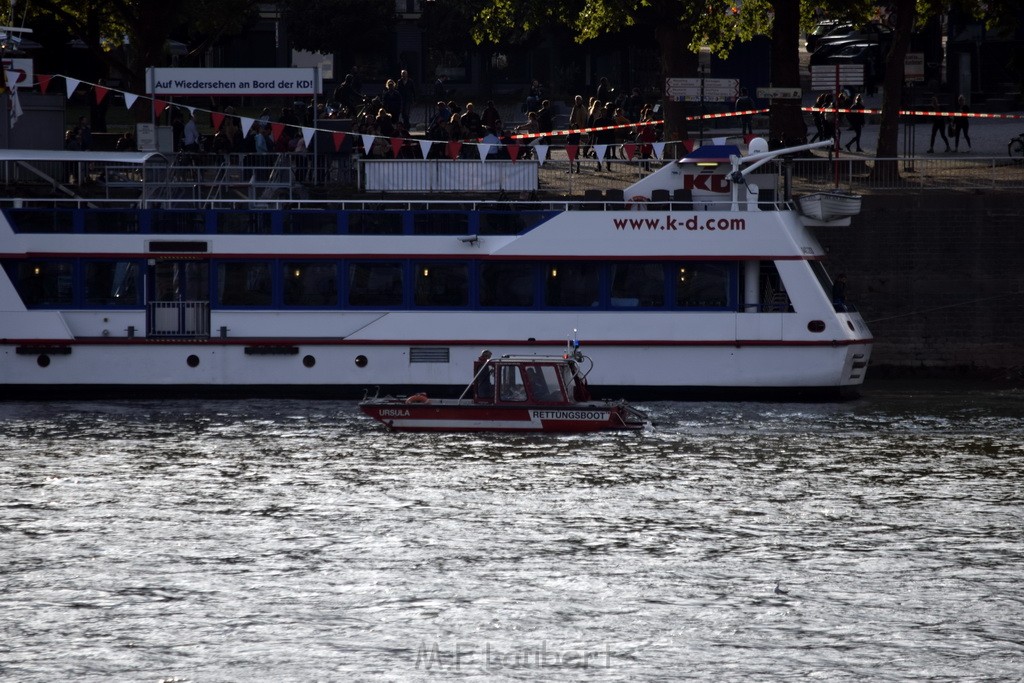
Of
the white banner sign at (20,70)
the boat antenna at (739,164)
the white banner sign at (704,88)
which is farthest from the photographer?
the white banner sign at (704,88)

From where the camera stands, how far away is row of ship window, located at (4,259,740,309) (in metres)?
30.5

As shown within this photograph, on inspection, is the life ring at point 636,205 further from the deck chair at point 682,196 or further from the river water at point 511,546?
the river water at point 511,546

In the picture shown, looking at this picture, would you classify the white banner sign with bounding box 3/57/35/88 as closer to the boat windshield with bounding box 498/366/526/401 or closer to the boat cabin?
the boat cabin

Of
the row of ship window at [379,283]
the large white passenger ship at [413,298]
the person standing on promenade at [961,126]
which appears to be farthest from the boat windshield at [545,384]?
the person standing on promenade at [961,126]

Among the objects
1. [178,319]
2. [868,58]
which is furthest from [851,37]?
[178,319]

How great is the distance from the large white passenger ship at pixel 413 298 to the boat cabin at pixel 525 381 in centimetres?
228

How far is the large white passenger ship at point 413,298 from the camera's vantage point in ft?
99.0

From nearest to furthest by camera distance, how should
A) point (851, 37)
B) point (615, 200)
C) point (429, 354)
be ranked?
point (429, 354)
point (615, 200)
point (851, 37)

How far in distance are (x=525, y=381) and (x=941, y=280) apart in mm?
10699

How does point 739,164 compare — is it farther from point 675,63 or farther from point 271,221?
point 675,63

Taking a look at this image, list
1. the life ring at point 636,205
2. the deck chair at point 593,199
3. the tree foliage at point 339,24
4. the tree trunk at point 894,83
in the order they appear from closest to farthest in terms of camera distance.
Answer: the life ring at point 636,205 → the deck chair at point 593,199 → the tree trunk at point 894,83 → the tree foliage at point 339,24

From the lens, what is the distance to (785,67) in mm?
39969

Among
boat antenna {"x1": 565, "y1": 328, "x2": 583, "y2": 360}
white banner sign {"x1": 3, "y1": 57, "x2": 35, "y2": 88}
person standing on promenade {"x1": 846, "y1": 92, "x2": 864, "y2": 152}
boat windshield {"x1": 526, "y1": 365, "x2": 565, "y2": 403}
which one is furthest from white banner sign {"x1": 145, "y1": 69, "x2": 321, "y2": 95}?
person standing on promenade {"x1": 846, "y1": 92, "x2": 864, "y2": 152}

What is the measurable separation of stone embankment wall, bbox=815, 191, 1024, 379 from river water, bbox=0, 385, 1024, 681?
14.9ft
